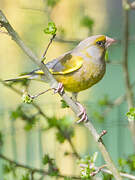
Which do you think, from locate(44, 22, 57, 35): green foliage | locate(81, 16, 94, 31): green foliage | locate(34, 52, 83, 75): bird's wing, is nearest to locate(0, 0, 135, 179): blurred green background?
locate(81, 16, 94, 31): green foliage

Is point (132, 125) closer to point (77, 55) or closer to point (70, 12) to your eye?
point (77, 55)

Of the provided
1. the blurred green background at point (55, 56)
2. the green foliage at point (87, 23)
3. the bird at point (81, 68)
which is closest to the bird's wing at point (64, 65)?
the bird at point (81, 68)

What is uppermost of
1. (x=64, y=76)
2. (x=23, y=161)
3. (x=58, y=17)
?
(x=58, y=17)

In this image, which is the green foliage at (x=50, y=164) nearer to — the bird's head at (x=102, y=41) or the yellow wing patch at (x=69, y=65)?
the yellow wing patch at (x=69, y=65)

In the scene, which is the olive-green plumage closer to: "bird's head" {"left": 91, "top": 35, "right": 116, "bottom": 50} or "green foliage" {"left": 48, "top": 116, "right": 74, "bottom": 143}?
"bird's head" {"left": 91, "top": 35, "right": 116, "bottom": 50}

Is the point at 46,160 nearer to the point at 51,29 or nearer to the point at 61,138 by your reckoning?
the point at 61,138

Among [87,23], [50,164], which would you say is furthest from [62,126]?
[87,23]

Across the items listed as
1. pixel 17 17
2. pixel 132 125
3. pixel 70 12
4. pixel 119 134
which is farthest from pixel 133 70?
pixel 132 125

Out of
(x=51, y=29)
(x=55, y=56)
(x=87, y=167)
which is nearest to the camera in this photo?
(x=51, y=29)

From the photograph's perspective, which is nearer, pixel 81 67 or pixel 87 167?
pixel 87 167

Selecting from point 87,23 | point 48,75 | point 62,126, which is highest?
point 87,23

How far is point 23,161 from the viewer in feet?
6.54

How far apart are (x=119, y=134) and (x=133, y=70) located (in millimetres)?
1467

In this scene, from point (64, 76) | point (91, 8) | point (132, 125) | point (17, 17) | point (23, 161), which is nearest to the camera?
point (64, 76)
